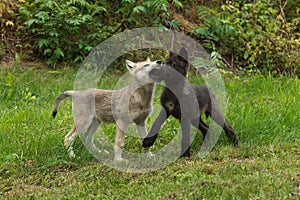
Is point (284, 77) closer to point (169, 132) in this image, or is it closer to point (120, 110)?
point (169, 132)

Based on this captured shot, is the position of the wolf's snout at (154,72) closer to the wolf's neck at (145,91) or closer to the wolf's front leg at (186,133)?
the wolf's neck at (145,91)

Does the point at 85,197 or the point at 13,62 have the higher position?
the point at 85,197

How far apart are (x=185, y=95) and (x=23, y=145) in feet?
7.18

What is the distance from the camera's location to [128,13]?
1129cm

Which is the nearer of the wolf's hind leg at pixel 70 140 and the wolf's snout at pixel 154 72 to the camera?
the wolf's snout at pixel 154 72

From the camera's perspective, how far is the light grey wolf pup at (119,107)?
645cm

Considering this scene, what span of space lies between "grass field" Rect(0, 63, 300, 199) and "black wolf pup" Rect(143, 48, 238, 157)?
1.41ft

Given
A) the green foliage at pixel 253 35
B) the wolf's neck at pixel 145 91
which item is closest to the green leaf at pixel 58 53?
the green foliage at pixel 253 35

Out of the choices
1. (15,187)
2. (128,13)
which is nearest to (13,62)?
(128,13)

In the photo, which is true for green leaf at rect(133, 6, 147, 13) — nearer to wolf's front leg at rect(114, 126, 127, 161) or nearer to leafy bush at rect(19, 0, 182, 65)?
leafy bush at rect(19, 0, 182, 65)

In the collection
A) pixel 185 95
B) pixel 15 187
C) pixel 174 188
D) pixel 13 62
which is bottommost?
pixel 13 62

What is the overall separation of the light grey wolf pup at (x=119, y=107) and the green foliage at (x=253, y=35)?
15.5ft

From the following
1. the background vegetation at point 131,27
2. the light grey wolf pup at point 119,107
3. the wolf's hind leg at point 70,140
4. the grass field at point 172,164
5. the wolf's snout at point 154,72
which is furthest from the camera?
the background vegetation at point 131,27

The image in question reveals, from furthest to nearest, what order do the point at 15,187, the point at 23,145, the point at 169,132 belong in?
the point at 169,132 → the point at 23,145 → the point at 15,187
